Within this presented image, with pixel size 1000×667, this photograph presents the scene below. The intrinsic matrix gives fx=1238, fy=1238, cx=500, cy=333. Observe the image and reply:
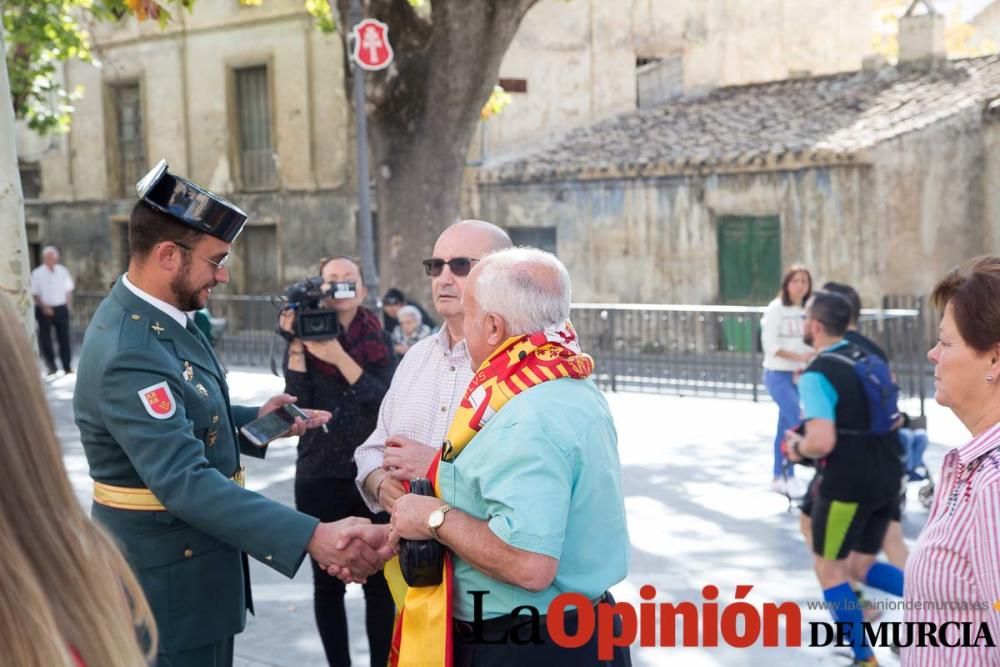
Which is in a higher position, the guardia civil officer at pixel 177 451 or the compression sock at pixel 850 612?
the guardia civil officer at pixel 177 451

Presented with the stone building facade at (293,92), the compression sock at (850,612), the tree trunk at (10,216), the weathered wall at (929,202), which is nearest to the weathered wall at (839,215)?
the weathered wall at (929,202)

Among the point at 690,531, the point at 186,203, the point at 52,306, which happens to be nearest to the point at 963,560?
the point at 186,203

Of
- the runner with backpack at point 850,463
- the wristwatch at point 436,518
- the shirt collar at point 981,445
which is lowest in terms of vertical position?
the runner with backpack at point 850,463

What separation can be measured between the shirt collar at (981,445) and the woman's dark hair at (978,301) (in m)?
0.21

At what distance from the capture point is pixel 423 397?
4.24 m

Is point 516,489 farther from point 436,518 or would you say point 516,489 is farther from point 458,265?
point 458,265

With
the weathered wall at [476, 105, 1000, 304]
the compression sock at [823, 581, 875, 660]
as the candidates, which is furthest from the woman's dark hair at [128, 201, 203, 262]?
the weathered wall at [476, 105, 1000, 304]

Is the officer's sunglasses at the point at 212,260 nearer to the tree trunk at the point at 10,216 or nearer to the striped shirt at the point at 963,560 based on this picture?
the tree trunk at the point at 10,216

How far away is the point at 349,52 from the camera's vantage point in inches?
515

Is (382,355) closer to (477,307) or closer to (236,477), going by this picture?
(236,477)

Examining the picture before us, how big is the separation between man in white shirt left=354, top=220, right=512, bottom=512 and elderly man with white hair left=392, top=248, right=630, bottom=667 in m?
0.65

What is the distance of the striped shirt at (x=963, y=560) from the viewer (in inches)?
106

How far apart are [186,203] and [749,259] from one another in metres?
18.6

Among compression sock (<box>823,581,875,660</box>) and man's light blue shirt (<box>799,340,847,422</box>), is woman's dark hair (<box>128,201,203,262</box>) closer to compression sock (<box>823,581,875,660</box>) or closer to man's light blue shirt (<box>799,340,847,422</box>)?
man's light blue shirt (<box>799,340,847,422</box>)
